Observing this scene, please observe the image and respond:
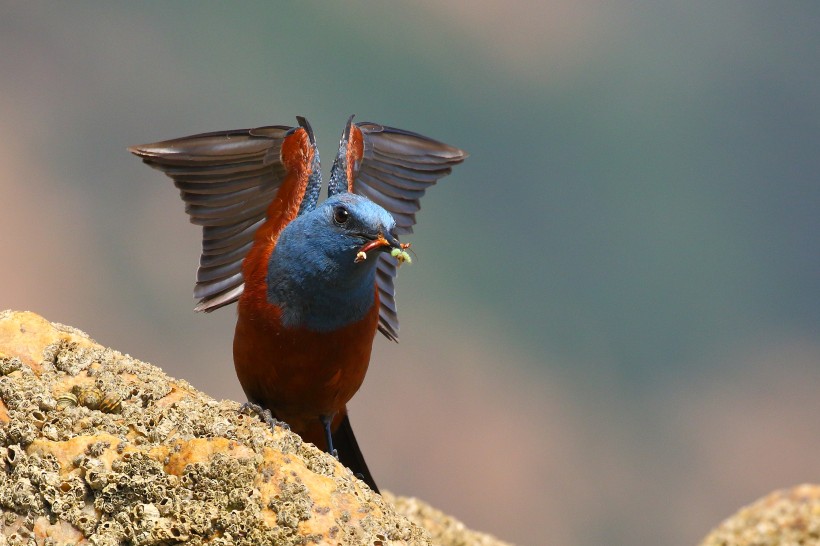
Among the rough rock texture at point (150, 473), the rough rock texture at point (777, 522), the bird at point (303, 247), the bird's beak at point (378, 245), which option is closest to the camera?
the rough rock texture at point (150, 473)

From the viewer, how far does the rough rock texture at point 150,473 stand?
370 centimetres

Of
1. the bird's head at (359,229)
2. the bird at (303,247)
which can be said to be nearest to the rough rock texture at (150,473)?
the bird at (303,247)

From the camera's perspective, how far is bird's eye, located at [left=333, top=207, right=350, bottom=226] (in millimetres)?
5418

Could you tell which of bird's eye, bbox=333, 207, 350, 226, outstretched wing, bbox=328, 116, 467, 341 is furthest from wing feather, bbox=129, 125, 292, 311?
bird's eye, bbox=333, 207, 350, 226

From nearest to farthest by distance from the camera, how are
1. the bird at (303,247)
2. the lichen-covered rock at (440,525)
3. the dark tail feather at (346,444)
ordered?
the bird at (303,247)
the dark tail feather at (346,444)
the lichen-covered rock at (440,525)

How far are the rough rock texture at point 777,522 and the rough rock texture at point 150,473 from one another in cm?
375

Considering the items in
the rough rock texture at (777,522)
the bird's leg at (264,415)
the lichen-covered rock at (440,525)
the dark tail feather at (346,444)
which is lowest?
the rough rock texture at (777,522)

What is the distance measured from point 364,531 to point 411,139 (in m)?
4.51

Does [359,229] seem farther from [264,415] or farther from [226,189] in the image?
[226,189]

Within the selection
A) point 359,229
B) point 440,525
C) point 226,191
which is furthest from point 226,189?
point 440,525

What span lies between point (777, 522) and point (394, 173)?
370cm

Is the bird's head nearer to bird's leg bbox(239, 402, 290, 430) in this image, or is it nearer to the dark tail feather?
bird's leg bbox(239, 402, 290, 430)

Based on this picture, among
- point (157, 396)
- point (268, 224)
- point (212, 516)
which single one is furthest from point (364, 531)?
point (268, 224)

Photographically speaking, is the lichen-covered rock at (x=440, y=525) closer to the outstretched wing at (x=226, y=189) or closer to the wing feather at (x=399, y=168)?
the wing feather at (x=399, y=168)
